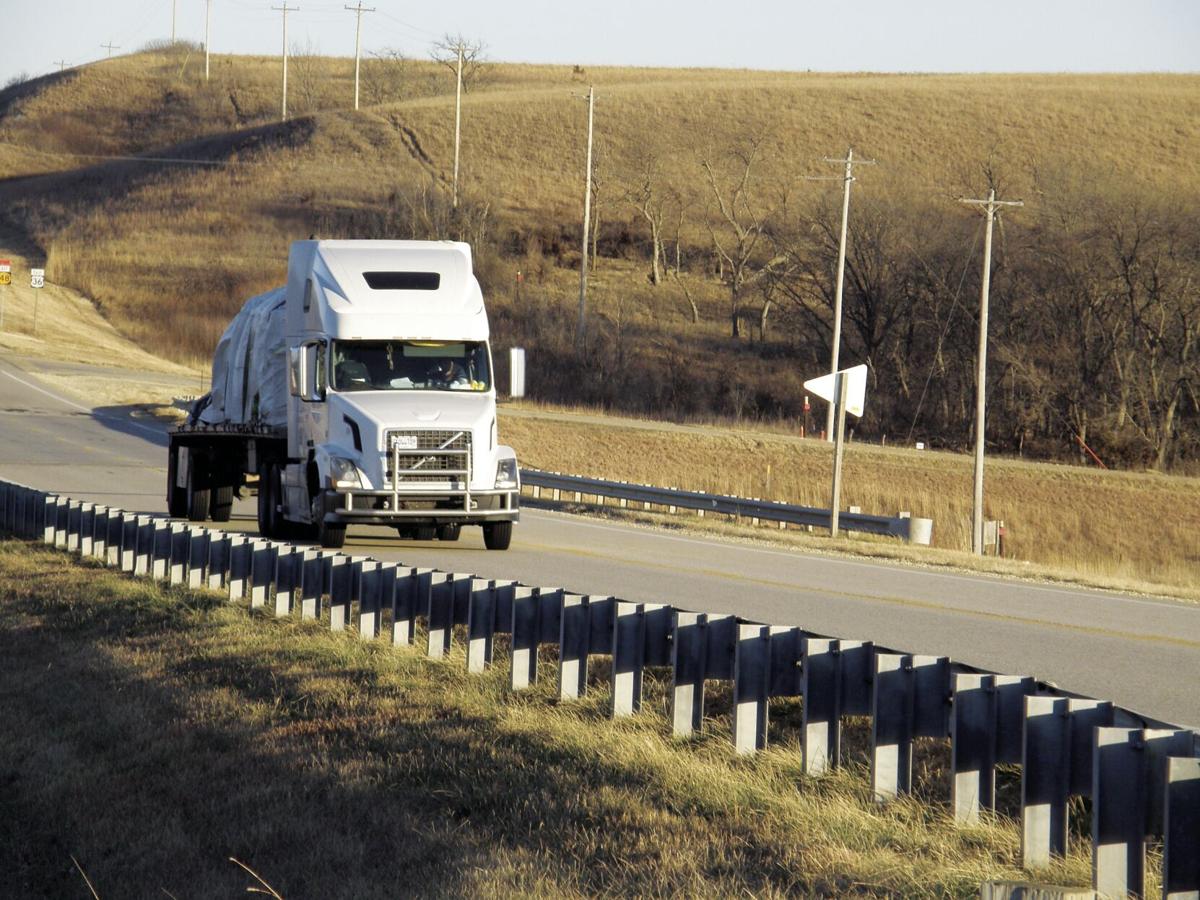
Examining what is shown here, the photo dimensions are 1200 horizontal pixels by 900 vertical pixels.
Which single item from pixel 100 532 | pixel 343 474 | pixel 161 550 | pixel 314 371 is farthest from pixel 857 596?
pixel 100 532

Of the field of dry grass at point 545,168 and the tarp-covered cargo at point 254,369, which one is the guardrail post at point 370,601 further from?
the field of dry grass at point 545,168

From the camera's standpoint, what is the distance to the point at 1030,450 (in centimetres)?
5216

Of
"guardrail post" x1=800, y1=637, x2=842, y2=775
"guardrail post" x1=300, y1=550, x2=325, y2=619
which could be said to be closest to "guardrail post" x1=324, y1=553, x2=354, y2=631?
"guardrail post" x1=300, y1=550, x2=325, y2=619

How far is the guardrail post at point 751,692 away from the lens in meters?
8.40

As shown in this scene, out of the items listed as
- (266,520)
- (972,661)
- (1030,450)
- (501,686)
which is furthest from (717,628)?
(1030,450)

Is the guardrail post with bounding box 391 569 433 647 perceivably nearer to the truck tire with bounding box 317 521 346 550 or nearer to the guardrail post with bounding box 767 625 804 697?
the guardrail post with bounding box 767 625 804 697

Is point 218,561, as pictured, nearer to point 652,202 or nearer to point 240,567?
point 240,567

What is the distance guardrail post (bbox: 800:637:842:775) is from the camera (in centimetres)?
800

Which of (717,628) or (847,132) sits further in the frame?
(847,132)

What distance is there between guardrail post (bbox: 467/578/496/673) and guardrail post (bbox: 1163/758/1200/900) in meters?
5.79

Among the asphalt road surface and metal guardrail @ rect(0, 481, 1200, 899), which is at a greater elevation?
metal guardrail @ rect(0, 481, 1200, 899)

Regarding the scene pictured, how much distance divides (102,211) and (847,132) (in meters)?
46.9

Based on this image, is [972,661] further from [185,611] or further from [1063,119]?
[1063,119]

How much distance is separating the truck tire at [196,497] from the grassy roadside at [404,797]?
10.9 m
